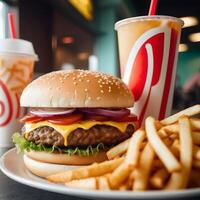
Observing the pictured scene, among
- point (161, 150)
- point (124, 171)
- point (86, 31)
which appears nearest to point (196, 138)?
→ point (161, 150)

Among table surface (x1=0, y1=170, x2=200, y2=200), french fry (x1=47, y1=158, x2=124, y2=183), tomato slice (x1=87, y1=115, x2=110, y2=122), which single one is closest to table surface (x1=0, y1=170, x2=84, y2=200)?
table surface (x1=0, y1=170, x2=200, y2=200)

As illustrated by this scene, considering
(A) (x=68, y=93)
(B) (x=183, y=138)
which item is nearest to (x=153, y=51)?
(A) (x=68, y=93)

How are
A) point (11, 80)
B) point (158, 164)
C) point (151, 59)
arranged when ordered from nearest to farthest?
point (158, 164) → point (151, 59) → point (11, 80)

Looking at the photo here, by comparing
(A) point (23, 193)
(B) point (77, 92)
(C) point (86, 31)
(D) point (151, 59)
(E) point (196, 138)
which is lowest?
(A) point (23, 193)

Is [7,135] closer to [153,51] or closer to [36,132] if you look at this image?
[36,132]

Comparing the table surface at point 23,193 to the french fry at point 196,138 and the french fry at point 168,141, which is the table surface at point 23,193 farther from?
the french fry at point 196,138

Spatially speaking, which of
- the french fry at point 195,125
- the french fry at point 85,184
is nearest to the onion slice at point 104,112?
the french fry at point 195,125

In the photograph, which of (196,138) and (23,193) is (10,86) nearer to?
(23,193)
